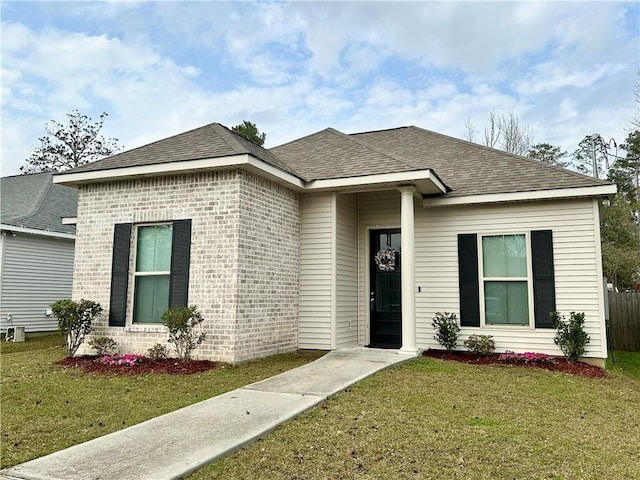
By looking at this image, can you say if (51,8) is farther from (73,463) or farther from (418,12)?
(73,463)

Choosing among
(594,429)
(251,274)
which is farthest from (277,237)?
(594,429)

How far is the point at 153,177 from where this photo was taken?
26.5 feet

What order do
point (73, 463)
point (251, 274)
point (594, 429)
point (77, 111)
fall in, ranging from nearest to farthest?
point (73, 463)
point (594, 429)
point (251, 274)
point (77, 111)

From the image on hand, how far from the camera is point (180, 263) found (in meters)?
7.62

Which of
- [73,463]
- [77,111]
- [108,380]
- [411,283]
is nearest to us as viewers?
[73,463]

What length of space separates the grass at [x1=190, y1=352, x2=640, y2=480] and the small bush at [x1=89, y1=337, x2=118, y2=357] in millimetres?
4387

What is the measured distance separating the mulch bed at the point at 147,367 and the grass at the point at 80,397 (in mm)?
202

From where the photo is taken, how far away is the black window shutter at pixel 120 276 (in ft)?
26.0

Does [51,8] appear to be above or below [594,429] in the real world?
above

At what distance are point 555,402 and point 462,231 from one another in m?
4.10

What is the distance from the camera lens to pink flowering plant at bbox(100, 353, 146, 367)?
7.20 meters

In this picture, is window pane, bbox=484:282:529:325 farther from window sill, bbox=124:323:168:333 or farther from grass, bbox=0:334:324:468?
window sill, bbox=124:323:168:333

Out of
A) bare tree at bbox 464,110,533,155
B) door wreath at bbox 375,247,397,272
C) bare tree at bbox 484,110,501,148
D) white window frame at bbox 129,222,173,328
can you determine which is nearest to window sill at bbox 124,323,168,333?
white window frame at bbox 129,222,173,328

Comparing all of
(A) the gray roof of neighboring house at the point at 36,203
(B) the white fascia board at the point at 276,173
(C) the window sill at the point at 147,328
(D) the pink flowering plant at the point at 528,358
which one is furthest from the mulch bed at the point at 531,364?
(A) the gray roof of neighboring house at the point at 36,203
